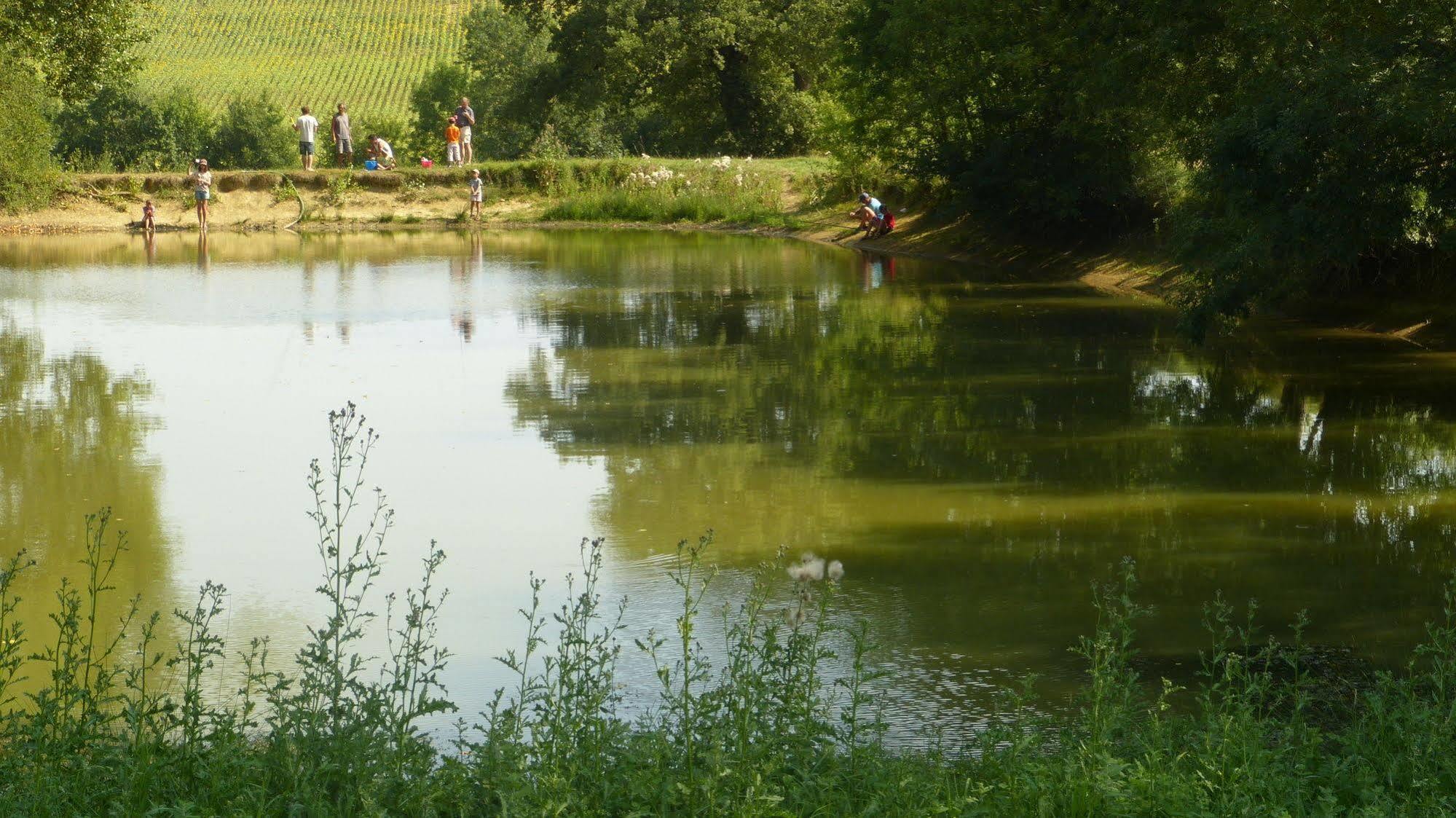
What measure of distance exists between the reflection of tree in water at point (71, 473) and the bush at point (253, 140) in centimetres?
6660

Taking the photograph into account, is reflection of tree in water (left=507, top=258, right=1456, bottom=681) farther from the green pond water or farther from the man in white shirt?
the man in white shirt

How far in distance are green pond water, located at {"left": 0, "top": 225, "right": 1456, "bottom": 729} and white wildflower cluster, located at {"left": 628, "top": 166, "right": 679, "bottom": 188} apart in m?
20.7

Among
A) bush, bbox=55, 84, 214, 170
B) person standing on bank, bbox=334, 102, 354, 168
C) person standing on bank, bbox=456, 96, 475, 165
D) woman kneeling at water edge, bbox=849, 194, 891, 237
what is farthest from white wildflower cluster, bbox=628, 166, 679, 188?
bush, bbox=55, 84, 214, 170

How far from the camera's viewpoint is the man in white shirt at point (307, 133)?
139 ft

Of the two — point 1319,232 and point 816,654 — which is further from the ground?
point 1319,232

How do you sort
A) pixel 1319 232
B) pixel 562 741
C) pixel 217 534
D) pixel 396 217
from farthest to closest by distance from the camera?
pixel 396 217 → pixel 1319 232 → pixel 217 534 → pixel 562 741

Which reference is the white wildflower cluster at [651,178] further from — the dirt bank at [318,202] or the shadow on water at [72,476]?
the shadow on water at [72,476]

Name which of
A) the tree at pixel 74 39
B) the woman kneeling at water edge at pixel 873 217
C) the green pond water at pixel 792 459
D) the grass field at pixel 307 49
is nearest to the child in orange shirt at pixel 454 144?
the tree at pixel 74 39

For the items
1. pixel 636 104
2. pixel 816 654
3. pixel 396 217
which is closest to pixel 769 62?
pixel 636 104

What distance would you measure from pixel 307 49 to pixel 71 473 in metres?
108

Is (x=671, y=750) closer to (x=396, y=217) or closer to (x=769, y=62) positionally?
(x=396, y=217)

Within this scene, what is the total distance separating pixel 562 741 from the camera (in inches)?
200

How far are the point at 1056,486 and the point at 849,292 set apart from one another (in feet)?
43.0

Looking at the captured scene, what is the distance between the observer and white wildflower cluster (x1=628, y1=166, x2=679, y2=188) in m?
42.9
